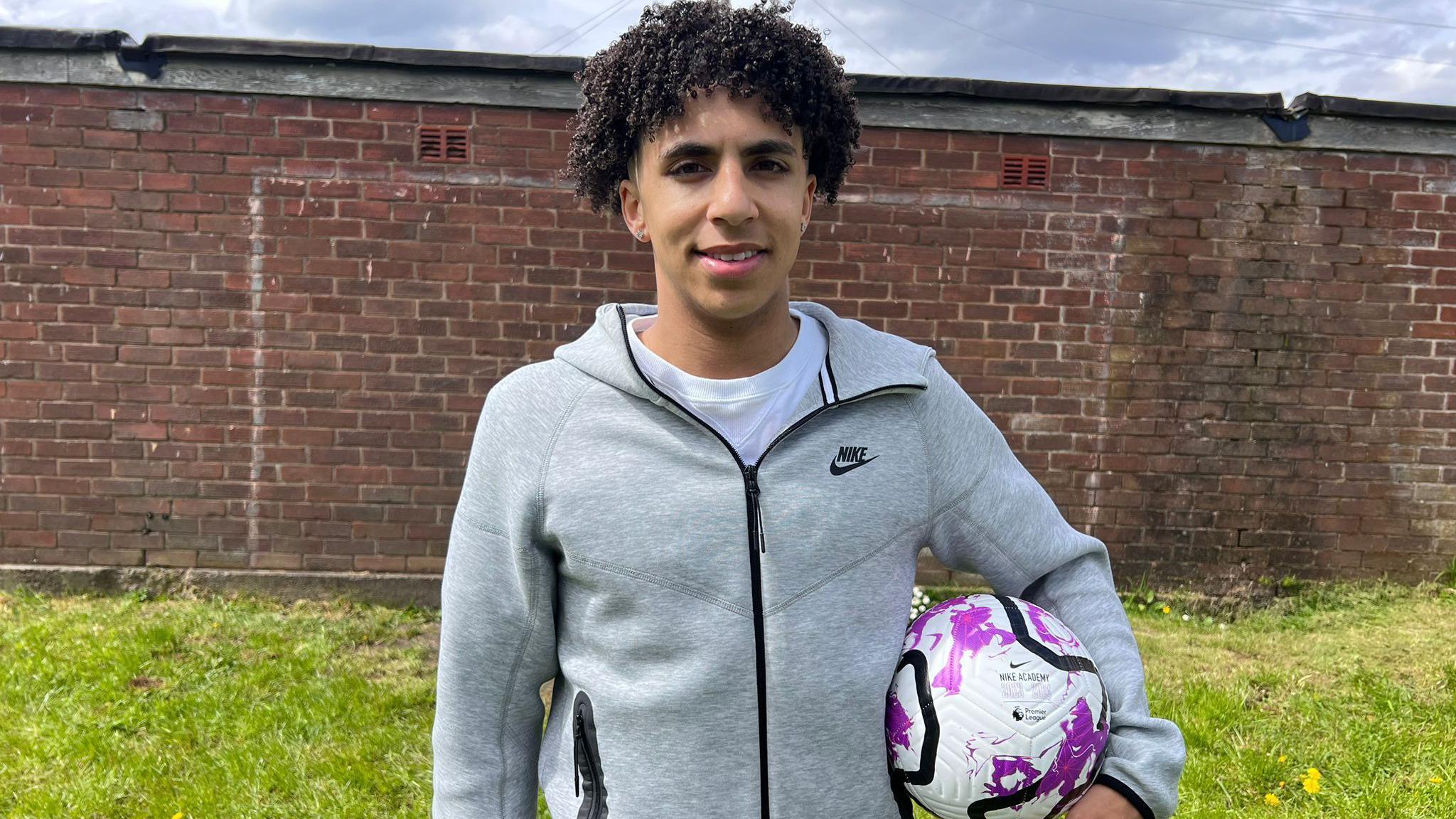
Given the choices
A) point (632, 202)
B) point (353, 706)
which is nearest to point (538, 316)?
point (353, 706)

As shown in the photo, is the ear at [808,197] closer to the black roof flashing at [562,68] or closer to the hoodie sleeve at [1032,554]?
the hoodie sleeve at [1032,554]

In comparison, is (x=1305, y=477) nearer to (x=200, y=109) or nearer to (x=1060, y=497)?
(x=1060, y=497)

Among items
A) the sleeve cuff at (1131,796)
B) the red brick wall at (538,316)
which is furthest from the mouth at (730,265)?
the red brick wall at (538,316)

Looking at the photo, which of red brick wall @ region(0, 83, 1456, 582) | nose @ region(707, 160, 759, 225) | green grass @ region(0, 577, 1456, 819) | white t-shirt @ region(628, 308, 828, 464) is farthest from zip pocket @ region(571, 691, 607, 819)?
red brick wall @ region(0, 83, 1456, 582)

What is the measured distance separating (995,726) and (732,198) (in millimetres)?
995

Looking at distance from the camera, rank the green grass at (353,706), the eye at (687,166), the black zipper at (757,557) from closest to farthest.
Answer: the black zipper at (757,557) → the eye at (687,166) → the green grass at (353,706)

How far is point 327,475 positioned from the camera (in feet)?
17.8

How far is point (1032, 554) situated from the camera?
1755 millimetres

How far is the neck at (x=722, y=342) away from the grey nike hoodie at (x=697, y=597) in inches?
3.9

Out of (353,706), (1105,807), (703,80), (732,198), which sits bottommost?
(353,706)

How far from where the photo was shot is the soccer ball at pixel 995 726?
1567 millimetres

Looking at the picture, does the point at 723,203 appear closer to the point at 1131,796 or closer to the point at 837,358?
the point at 837,358

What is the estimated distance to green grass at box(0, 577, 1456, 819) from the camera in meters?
3.46

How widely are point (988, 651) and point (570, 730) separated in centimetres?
74
